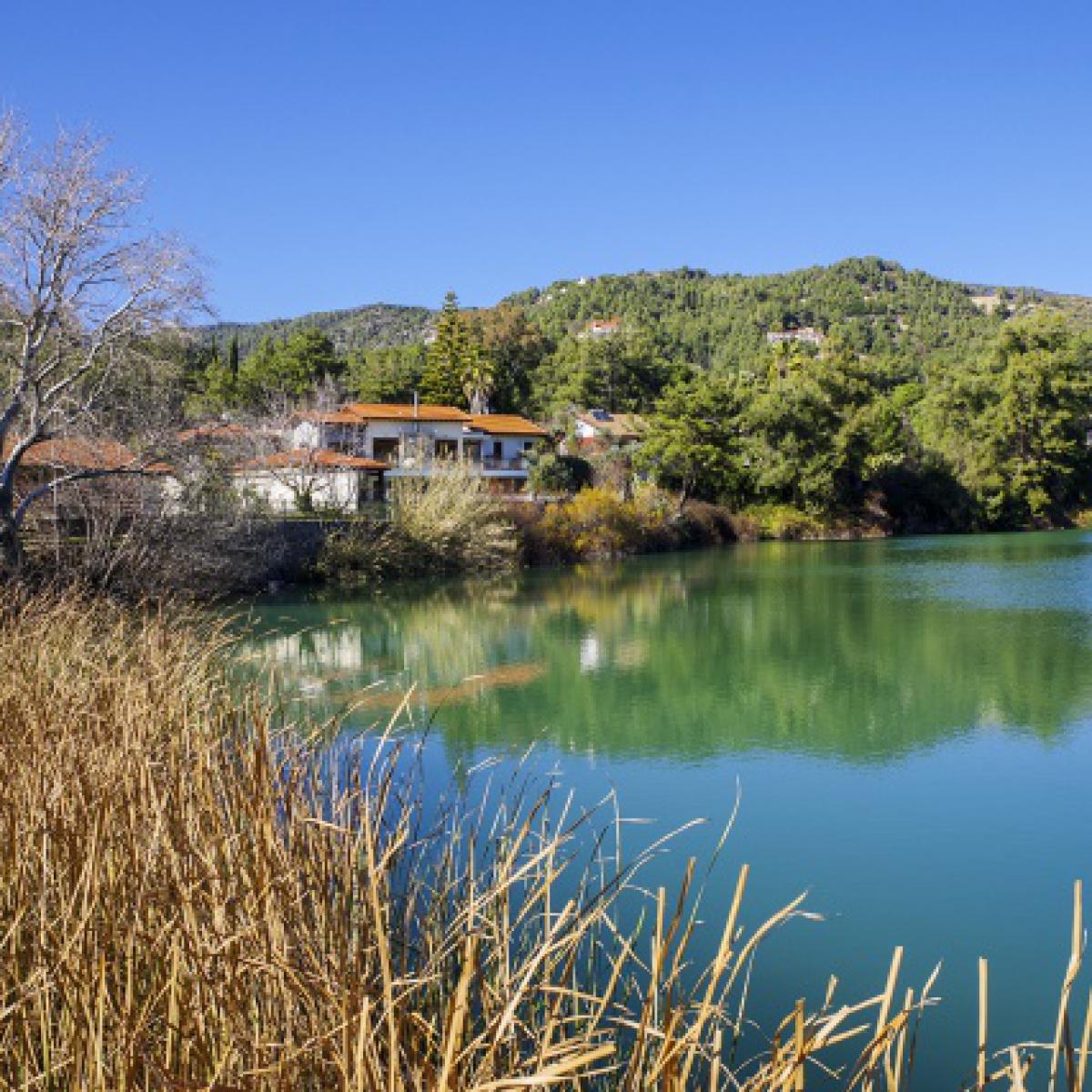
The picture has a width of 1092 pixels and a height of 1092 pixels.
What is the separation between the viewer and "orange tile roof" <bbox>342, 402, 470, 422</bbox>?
3200cm

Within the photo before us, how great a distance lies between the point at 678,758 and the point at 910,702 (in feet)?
9.72

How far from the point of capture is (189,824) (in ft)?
7.36

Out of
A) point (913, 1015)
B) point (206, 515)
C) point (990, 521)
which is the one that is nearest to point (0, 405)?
point (206, 515)

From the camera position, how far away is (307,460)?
78.6 ft

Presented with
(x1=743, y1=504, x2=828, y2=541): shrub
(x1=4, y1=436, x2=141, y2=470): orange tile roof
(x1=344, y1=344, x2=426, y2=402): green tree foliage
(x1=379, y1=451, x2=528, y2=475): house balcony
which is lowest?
(x1=743, y1=504, x2=828, y2=541): shrub

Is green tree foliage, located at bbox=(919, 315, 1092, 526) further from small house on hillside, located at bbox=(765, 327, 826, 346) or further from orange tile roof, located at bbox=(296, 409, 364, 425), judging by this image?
small house on hillside, located at bbox=(765, 327, 826, 346)

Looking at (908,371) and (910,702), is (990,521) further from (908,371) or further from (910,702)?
(910,702)

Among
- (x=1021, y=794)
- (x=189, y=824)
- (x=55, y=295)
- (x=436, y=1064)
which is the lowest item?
(x=1021, y=794)

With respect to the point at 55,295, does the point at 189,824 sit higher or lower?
lower

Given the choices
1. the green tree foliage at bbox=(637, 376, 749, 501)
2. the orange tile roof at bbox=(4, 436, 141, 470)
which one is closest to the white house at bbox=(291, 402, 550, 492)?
the green tree foliage at bbox=(637, 376, 749, 501)

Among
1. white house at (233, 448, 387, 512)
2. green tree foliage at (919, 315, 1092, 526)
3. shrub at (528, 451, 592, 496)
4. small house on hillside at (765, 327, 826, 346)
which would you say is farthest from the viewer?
small house on hillside at (765, 327, 826, 346)

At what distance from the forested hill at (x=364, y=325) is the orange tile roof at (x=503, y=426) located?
46.6 m

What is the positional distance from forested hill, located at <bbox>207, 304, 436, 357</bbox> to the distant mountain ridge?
0.37 feet

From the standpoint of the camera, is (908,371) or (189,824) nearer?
(189,824)
